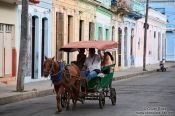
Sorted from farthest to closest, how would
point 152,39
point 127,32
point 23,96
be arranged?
point 152,39 → point 127,32 → point 23,96

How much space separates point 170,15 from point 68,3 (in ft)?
160

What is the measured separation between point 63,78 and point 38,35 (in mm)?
14104

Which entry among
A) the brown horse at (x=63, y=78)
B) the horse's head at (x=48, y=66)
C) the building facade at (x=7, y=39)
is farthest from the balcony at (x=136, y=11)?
the horse's head at (x=48, y=66)

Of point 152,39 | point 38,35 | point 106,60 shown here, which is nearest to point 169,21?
point 152,39

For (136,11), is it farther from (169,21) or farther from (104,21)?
(169,21)

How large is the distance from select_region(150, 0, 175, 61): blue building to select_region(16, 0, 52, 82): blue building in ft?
162

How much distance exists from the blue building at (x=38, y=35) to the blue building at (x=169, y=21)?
162ft

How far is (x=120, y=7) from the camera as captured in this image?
4572 cm

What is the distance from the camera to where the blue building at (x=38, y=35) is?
27438 millimetres

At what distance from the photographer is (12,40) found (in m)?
25.7

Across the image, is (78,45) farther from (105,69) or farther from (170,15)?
(170,15)

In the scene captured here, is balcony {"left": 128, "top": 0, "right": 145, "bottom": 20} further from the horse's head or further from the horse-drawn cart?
the horse's head

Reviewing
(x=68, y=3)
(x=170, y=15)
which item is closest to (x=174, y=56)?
(x=170, y=15)

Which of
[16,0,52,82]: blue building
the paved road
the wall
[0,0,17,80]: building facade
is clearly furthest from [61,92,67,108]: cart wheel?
the wall
